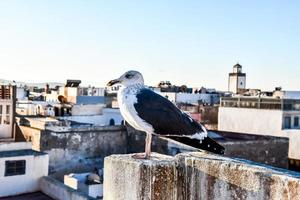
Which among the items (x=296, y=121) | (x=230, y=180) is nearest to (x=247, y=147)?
(x=296, y=121)

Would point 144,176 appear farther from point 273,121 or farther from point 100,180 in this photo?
point 273,121

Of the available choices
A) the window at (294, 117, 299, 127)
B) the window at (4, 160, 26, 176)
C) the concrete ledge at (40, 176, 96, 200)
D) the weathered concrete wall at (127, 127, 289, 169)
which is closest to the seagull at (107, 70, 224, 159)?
the concrete ledge at (40, 176, 96, 200)

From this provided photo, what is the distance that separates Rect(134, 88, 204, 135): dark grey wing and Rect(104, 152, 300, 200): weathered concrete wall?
12.0 inches

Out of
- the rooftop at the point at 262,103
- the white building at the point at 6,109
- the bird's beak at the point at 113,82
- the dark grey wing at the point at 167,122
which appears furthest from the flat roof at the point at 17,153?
the rooftop at the point at 262,103

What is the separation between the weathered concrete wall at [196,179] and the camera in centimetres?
371

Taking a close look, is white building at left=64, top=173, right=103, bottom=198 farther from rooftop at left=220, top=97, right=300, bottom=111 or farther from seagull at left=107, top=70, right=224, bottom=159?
rooftop at left=220, top=97, right=300, bottom=111

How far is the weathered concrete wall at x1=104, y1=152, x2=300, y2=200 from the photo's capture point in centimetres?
371

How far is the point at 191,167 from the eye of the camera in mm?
4344

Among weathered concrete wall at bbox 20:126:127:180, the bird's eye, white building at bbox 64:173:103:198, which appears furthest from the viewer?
weathered concrete wall at bbox 20:126:127:180

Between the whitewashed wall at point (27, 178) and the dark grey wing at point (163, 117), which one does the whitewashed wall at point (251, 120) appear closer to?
the whitewashed wall at point (27, 178)

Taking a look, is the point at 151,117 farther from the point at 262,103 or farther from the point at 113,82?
the point at 262,103

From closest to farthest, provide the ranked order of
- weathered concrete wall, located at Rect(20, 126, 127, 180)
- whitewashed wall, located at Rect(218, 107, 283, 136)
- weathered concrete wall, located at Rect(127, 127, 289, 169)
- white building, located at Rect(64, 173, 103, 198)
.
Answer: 1. white building, located at Rect(64, 173, 103, 198)
2. weathered concrete wall, located at Rect(127, 127, 289, 169)
3. weathered concrete wall, located at Rect(20, 126, 127, 180)
4. whitewashed wall, located at Rect(218, 107, 283, 136)

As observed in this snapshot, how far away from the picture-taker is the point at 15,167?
54.1ft

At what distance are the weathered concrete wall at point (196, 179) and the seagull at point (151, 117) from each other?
9.5 inches
